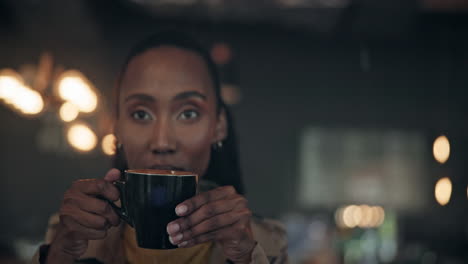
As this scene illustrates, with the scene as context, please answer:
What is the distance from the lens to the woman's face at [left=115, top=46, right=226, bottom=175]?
21.5 inches

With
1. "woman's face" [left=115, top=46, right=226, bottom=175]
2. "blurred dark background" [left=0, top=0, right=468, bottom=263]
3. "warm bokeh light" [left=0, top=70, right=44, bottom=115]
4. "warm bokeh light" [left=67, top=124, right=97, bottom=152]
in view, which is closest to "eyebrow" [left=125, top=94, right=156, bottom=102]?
"woman's face" [left=115, top=46, right=226, bottom=175]

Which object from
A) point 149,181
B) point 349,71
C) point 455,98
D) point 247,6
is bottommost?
point 149,181

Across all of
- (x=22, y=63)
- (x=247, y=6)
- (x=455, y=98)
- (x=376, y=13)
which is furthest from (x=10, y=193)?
(x=455, y=98)

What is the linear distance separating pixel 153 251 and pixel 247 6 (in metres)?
3.57

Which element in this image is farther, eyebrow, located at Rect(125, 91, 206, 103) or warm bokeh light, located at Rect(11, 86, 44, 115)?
warm bokeh light, located at Rect(11, 86, 44, 115)

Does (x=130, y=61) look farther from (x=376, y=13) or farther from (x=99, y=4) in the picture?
(x=99, y=4)

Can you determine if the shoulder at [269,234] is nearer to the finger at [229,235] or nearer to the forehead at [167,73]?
the finger at [229,235]

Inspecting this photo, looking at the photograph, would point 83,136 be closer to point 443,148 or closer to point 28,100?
point 28,100

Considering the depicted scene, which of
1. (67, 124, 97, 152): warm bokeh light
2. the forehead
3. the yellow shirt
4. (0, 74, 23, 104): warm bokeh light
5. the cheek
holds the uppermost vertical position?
(0, 74, 23, 104): warm bokeh light

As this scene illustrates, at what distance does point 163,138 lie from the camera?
1.78 feet

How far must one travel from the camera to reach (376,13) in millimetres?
2332

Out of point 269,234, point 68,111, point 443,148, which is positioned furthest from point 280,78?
point 269,234

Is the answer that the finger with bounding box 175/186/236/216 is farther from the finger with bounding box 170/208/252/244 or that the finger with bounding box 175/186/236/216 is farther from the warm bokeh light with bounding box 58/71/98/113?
the warm bokeh light with bounding box 58/71/98/113

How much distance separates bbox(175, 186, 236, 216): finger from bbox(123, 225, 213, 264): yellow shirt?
0.52ft
